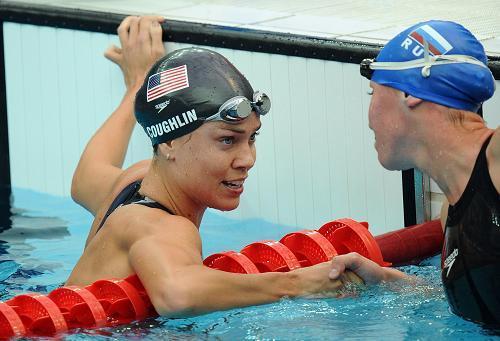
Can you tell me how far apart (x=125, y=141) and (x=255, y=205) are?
1.02 m

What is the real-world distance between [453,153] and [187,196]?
1.11 meters

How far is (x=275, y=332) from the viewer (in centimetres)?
366

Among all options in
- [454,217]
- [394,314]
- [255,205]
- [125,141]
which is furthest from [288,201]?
[454,217]

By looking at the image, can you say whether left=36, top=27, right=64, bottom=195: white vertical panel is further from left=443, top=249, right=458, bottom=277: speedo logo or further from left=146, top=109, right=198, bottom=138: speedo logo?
left=443, top=249, right=458, bottom=277: speedo logo

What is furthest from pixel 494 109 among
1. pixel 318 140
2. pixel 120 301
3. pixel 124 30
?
pixel 124 30

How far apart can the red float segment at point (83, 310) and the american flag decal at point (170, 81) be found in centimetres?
77

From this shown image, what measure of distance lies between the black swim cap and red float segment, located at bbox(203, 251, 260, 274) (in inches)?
19.8

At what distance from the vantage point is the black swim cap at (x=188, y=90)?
3.95 m

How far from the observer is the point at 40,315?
3.72 meters

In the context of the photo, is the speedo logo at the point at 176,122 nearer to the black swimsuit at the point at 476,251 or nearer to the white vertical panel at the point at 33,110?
the black swimsuit at the point at 476,251

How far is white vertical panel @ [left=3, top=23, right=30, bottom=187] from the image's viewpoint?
23.2ft

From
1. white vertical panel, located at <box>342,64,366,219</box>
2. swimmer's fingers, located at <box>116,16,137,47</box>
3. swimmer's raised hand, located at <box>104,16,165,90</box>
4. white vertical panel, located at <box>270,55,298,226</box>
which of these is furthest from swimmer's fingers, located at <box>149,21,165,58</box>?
white vertical panel, located at <box>342,64,366,219</box>

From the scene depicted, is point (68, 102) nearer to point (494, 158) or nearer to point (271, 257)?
point (271, 257)

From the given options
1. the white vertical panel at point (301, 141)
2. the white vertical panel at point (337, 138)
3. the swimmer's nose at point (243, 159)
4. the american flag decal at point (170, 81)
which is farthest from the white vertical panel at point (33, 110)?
the swimmer's nose at point (243, 159)
